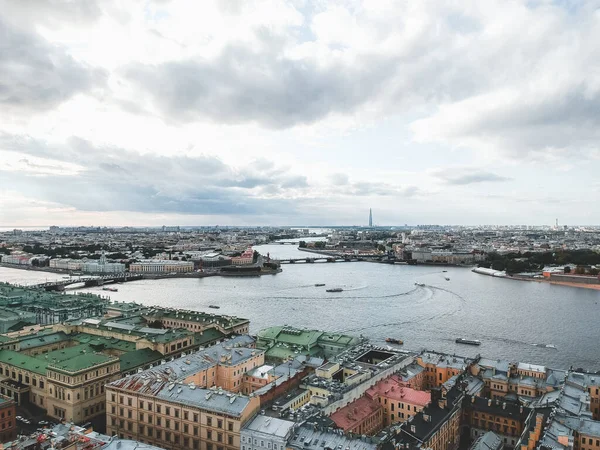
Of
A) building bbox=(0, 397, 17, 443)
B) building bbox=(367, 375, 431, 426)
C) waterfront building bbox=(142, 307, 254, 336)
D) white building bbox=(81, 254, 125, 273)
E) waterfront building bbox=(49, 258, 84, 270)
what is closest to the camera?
building bbox=(0, 397, 17, 443)

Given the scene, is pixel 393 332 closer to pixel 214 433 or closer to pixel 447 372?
pixel 447 372

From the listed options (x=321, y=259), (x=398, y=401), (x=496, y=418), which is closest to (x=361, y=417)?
(x=398, y=401)

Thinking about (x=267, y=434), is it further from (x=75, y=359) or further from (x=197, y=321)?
(x=197, y=321)

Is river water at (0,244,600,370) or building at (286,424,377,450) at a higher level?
building at (286,424,377,450)

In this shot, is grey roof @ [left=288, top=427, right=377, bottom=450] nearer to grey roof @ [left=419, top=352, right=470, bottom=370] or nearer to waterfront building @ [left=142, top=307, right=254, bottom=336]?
grey roof @ [left=419, top=352, right=470, bottom=370]

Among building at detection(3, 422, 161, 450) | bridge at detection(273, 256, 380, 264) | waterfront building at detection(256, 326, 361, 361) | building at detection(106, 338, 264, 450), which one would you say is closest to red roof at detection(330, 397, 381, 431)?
building at detection(106, 338, 264, 450)

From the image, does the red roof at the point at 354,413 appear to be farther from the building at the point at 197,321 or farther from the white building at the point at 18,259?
the white building at the point at 18,259
